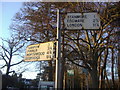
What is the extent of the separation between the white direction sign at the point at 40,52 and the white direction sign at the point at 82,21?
75 centimetres

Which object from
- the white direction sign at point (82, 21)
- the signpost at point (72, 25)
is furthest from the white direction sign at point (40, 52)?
the white direction sign at point (82, 21)

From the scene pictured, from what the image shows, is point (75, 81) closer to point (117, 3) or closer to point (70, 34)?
point (70, 34)

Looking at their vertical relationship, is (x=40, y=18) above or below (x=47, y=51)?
above

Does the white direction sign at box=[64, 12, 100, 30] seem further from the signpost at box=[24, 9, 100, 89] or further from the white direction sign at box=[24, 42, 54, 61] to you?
the white direction sign at box=[24, 42, 54, 61]

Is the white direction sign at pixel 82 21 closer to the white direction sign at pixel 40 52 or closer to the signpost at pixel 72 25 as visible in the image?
the signpost at pixel 72 25

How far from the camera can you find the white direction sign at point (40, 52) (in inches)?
211

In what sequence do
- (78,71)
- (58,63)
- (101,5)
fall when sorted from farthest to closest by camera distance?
(78,71) < (101,5) < (58,63)

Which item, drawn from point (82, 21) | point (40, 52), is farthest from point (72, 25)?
point (40, 52)

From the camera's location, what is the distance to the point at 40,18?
18.9m

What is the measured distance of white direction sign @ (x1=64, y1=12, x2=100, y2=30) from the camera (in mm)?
5316

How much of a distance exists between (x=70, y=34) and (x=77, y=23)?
15.3 metres

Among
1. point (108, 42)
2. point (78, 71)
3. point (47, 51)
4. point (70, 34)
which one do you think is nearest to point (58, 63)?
point (47, 51)

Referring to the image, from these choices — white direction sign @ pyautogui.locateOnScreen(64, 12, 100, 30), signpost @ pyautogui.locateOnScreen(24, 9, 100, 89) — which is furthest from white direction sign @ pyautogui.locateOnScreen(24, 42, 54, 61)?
white direction sign @ pyautogui.locateOnScreen(64, 12, 100, 30)

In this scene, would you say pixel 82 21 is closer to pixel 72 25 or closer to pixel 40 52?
pixel 72 25
